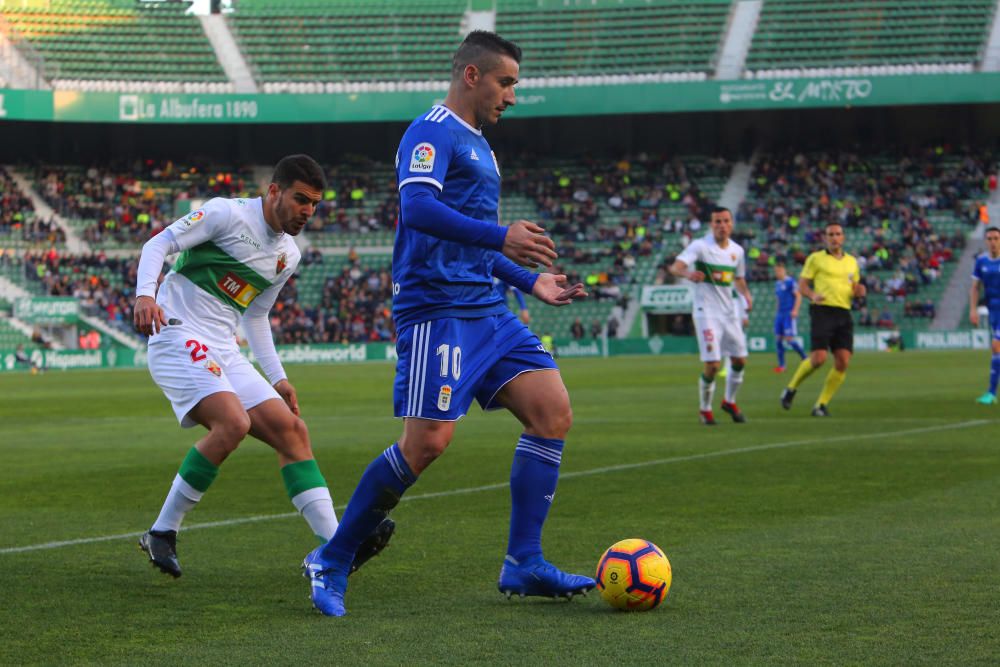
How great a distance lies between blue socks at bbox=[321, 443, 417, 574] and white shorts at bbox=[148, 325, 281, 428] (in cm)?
115

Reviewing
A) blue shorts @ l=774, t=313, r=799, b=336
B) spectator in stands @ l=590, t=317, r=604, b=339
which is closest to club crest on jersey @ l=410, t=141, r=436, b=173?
blue shorts @ l=774, t=313, r=799, b=336

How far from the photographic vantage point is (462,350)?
18.4 feet

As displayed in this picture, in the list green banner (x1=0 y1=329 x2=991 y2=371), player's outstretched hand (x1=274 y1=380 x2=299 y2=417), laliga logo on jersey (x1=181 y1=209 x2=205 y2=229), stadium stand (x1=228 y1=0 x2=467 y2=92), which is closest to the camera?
laliga logo on jersey (x1=181 y1=209 x2=205 y2=229)

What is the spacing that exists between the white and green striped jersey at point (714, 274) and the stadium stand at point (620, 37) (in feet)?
117

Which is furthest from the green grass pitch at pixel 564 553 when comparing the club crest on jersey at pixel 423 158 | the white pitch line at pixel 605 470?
the club crest on jersey at pixel 423 158

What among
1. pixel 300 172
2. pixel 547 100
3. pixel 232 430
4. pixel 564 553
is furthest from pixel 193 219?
pixel 547 100

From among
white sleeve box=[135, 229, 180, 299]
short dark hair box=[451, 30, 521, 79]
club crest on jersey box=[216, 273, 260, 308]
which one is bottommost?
club crest on jersey box=[216, 273, 260, 308]

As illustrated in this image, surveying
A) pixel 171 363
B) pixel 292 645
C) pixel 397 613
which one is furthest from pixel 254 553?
pixel 292 645

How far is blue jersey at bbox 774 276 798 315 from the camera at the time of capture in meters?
32.7

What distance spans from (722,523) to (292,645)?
3726 millimetres

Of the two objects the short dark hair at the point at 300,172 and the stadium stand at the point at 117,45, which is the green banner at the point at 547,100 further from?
the short dark hair at the point at 300,172

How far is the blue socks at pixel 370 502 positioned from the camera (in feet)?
18.4

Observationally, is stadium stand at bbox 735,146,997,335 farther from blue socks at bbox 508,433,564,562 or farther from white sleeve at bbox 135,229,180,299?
blue socks at bbox 508,433,564,562

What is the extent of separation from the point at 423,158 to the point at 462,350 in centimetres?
77
